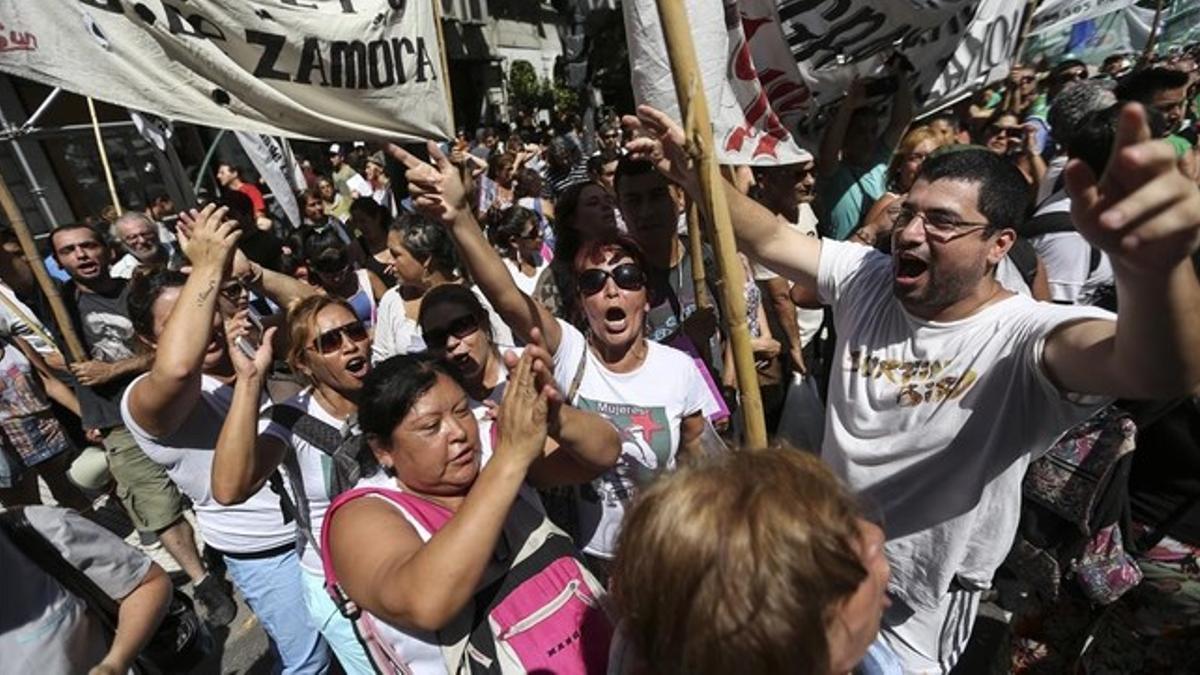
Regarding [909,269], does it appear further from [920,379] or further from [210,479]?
[210,479]

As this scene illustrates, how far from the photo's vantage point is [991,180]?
5.53 ft

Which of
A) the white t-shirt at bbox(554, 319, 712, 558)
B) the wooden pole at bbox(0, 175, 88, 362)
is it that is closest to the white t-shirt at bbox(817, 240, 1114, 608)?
the white t-shirt at bbox(554, 319, 712, 558)

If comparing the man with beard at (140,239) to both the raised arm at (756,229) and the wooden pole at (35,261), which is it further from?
the raised arm at (756,229)

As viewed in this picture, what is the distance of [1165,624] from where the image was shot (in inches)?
80.0

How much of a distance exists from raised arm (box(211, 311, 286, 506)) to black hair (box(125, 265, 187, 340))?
2.08ft

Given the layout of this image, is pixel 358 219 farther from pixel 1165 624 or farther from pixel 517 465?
pixel 1165 624

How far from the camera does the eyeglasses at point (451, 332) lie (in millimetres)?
2129

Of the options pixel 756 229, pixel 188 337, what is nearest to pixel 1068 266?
pixel 756 229

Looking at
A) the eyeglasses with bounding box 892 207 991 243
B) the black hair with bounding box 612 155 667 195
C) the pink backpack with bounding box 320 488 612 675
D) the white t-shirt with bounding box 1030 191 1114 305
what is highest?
the black hair with bounding box 612 155 667 195

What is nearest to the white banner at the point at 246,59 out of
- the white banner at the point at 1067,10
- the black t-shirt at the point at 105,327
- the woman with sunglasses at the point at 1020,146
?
the black t-shirt at the point at 105,327

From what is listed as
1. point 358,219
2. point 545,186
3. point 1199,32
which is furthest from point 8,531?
point 1199,32

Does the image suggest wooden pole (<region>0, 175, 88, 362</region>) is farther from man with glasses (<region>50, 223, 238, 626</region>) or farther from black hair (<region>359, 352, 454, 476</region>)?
black hair (<region>359, 352, 454, 476</region>)

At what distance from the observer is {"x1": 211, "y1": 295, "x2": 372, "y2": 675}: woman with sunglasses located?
6.05ft

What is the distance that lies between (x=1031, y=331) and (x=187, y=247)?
7.35ft
